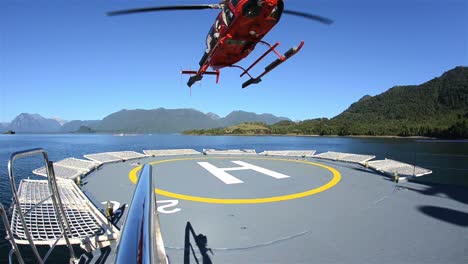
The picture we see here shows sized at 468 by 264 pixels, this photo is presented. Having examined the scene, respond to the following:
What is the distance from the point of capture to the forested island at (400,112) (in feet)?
378

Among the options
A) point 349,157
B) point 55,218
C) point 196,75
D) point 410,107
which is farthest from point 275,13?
point 410,107

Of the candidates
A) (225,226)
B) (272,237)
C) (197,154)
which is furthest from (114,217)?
(197,154)

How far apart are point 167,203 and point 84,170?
18.7 ft

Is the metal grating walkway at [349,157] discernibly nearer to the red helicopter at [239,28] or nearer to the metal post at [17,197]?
the red helicopter at [239,28]

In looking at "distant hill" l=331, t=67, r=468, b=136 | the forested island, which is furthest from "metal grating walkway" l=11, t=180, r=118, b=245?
"distant hill" l=331, t=67, r=468, b=136

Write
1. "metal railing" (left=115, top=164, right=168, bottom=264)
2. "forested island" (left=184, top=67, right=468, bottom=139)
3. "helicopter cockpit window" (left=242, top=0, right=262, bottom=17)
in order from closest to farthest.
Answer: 1. "metal railing" (left=115, top=164, right=168, bottom=264)
2. "helicopter cockpit window" (left=242, top=0, right=262, bottom=17)
3. "forested island" (left=184, top=67, right=468, bottom=139)

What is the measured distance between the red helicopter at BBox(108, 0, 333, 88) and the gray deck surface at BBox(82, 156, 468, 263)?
502cm

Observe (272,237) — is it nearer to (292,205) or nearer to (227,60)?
(292,205)

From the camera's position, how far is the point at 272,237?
15.9ft

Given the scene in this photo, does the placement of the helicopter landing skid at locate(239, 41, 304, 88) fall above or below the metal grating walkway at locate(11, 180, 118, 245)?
above

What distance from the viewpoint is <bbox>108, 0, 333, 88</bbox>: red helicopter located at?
8.17 m

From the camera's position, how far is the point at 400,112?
Result: 144500 mm

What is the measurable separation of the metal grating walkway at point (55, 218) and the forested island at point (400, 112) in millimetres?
108570

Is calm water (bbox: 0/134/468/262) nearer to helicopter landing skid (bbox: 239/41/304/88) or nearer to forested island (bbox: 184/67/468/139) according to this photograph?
helicopter landing skid (bbox: 239/41/304/88)
